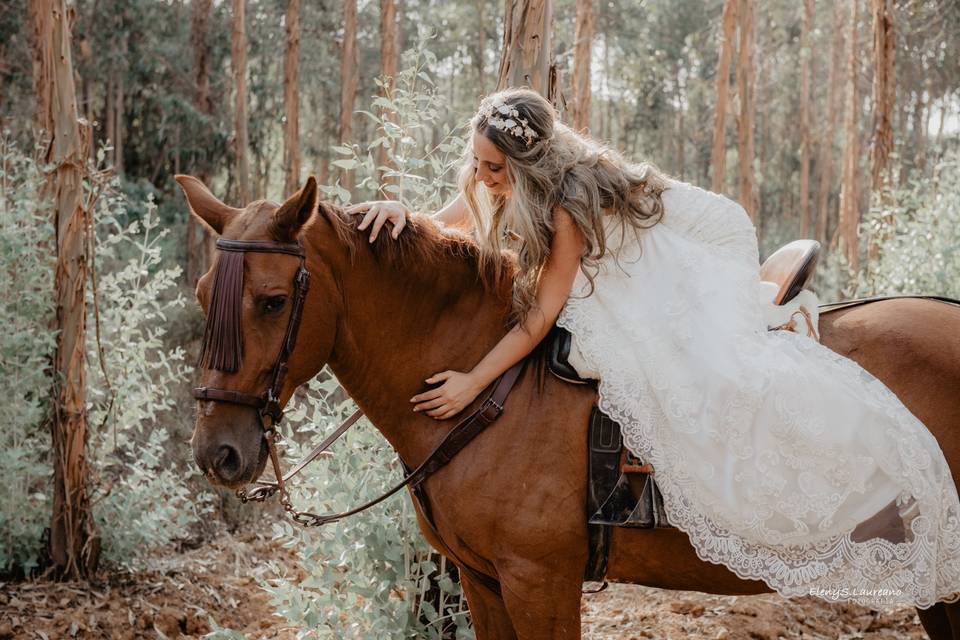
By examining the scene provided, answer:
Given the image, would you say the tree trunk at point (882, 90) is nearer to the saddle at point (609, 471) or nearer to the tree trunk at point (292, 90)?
the saddle at point (609, 471)

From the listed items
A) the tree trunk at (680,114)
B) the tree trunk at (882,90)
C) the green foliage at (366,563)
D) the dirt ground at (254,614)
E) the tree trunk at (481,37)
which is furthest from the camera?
the tree trunk at (680,114)

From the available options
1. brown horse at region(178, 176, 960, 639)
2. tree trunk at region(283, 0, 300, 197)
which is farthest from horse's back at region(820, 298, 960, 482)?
tree trunk at region(283, 0, 300, 197)

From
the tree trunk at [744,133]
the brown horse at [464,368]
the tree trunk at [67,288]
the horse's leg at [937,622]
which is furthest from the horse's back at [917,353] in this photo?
the tree trunk at [744,133]

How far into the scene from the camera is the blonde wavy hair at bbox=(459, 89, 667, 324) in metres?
2.69

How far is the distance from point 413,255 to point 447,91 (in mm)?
36719

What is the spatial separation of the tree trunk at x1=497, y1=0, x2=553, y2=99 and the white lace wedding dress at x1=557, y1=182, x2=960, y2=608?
1.97 metres

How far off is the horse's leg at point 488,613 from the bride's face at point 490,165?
135 cm

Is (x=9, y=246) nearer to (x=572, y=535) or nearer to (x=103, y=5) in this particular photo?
(x=572, y=535)

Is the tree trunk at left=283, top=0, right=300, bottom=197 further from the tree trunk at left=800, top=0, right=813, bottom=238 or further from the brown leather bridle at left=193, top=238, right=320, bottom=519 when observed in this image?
the tree trunk at left=800, top=0, right=813, bottom=238

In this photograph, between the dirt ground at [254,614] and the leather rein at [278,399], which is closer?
the leather rein at [278,399]

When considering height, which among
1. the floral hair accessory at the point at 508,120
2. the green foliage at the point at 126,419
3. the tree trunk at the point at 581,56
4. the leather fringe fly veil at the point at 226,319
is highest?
the tree trunk at the point at 581,56

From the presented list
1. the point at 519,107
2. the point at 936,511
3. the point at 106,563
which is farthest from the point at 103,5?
the point at 936,511

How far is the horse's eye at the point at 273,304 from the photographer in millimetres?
2453

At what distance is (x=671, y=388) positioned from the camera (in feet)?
8.46
